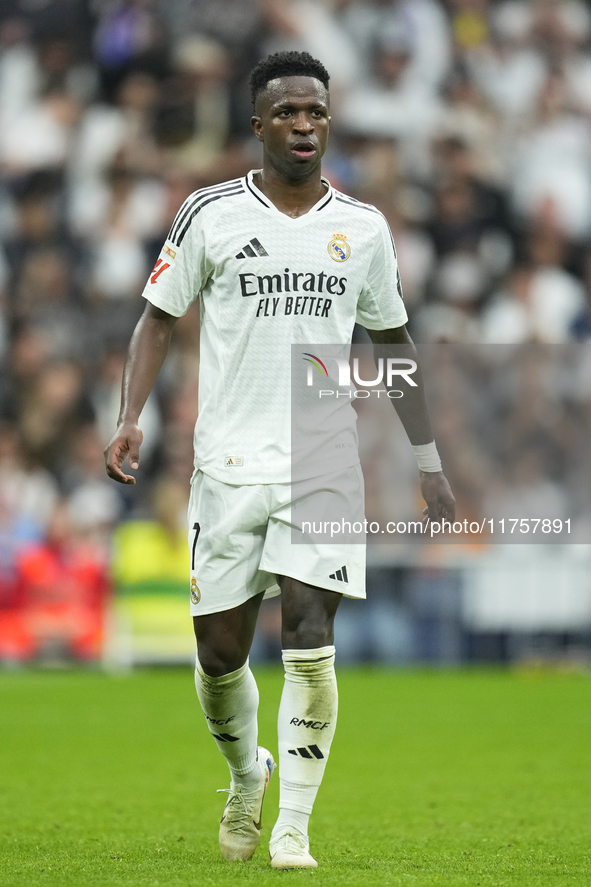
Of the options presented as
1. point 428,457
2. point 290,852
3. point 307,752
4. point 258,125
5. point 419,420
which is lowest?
point 290,852

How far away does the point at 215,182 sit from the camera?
15.1 metres

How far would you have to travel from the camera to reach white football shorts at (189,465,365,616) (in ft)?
14.2

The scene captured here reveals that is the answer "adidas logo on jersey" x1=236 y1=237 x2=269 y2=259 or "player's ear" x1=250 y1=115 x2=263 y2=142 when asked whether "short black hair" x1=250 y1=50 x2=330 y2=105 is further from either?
"adidas logo on jersey" x1=236 y1=237 x2=269 y2=259

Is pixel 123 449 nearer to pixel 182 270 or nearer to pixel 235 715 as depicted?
pixel 182 270

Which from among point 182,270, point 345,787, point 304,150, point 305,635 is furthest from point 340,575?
point 345,787

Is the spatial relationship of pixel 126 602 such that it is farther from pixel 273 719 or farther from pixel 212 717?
pixel 212 717

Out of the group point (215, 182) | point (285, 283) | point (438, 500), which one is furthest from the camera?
point (215, 182)

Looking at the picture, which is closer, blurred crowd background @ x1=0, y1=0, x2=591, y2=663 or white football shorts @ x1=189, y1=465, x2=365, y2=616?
white football shorts @ x1=189, y1=465, x2=365, y2=616

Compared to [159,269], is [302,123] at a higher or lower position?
higher

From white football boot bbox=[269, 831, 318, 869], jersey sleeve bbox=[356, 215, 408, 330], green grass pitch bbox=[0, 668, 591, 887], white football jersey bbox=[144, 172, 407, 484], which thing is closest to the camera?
white football boot bbox=[269, 831, 318, 869]

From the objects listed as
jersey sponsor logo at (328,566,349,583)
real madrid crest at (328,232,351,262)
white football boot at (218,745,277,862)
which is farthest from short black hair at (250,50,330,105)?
white football boot at (218,745,277,862)

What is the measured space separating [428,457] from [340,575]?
763mm

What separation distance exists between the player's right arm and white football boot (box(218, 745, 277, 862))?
3.85 feet

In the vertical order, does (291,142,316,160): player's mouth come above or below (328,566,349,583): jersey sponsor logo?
above
